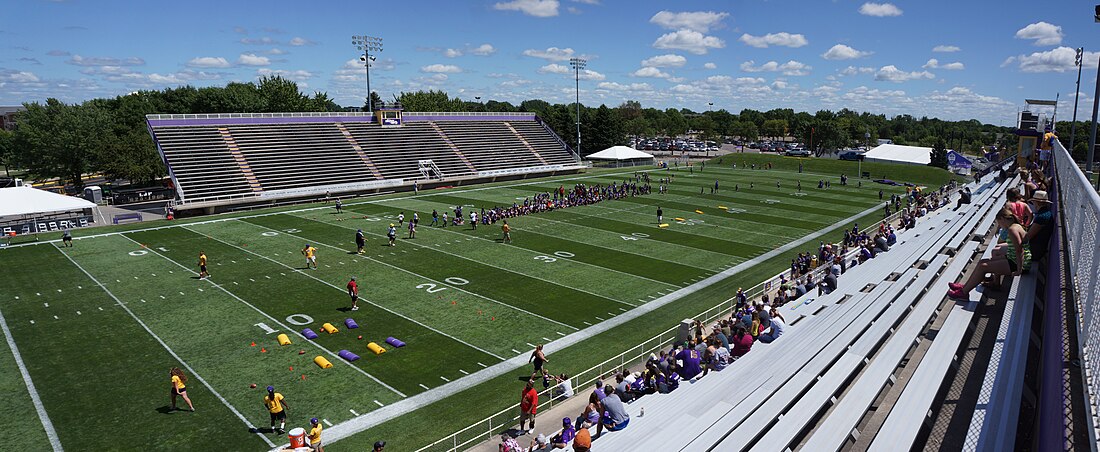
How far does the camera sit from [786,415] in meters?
9.18

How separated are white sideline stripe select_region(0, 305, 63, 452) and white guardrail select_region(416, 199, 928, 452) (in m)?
7.84

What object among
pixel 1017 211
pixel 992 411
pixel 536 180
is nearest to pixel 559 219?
pixel 536 180

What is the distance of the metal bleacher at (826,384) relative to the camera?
8617mm

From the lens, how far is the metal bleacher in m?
8.62

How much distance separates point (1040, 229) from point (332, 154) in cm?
5553

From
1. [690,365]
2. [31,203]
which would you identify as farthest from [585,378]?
[31,203]

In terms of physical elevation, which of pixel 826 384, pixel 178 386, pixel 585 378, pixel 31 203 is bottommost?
pixel 585 378

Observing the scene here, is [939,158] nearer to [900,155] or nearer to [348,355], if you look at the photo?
[900,155]

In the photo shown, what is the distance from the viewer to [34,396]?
49.1 feet

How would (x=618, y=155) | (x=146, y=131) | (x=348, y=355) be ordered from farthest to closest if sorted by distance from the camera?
(x=618, y=155), (x=146, y=131), (x=348, y=355)

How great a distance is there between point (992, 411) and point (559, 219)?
3163cm

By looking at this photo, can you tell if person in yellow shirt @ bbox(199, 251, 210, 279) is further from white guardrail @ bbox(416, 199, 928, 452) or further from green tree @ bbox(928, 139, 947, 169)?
green tree @ bbox(928, 139, 947, 169)

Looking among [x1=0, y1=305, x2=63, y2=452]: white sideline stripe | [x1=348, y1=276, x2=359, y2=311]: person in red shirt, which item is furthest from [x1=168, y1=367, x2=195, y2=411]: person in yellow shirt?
[x1=348, y1=276, x2=359, y2=311]: person in red shirt

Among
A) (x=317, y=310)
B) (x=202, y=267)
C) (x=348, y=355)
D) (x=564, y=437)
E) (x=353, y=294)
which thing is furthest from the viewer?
(x=202, y=267)
